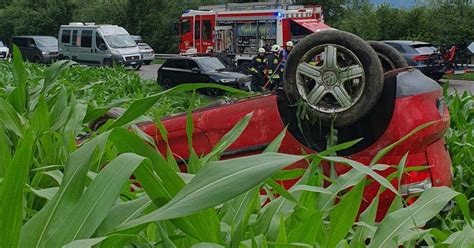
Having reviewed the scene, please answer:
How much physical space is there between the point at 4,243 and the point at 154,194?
352 mm

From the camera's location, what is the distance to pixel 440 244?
2.22 metres

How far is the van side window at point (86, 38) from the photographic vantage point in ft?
104

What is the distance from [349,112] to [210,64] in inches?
668

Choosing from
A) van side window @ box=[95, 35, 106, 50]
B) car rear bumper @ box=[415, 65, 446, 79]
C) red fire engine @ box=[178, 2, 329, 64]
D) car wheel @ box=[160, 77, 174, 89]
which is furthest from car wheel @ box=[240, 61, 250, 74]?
van side window @ box=[95, 35, 106, 50]

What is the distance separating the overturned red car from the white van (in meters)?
26.1

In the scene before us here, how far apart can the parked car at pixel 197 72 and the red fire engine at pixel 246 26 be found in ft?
20.0

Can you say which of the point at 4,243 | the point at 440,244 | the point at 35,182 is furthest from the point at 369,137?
the point at 4,243

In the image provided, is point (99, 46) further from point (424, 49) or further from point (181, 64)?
point (424, 49)

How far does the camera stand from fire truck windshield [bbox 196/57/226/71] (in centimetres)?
2070

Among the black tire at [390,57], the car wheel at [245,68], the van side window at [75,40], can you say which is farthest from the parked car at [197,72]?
the black tire at [390,57]

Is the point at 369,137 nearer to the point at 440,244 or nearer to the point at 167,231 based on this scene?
the point at 440,244

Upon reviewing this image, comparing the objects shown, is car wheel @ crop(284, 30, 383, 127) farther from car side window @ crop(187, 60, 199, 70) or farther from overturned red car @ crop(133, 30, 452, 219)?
car side window @ crop(187, 60, 199, 70)

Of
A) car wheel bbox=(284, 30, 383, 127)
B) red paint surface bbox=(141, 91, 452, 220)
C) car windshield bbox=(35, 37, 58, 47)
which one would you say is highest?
car wheel bbox=(284, 30, 383, 127)

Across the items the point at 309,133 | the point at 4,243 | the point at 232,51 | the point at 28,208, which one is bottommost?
the point at 232,51
